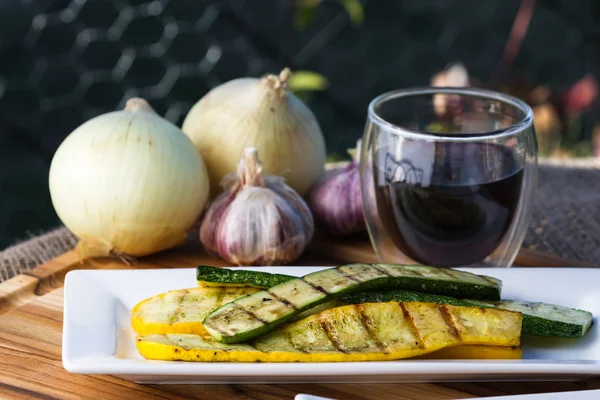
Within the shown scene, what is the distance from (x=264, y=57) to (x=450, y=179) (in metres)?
1.66

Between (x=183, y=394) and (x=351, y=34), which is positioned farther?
(x=351, y=34)

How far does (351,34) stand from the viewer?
2.68m

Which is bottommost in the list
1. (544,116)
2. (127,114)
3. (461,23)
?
(127,114)

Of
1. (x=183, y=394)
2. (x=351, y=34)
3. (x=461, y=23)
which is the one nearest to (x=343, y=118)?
(x=351, y=34)

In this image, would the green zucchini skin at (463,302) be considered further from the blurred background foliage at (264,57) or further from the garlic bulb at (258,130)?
the blurred background foliage at (264,57)

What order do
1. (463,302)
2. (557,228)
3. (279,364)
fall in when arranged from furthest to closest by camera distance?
(557,228), (463,302), (279,364)

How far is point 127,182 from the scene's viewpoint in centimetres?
107

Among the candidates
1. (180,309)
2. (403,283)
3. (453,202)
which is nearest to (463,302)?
(403,283)

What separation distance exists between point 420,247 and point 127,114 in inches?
17.9

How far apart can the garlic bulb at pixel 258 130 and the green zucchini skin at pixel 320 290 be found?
0.34 meters

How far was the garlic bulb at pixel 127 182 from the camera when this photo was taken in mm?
1074

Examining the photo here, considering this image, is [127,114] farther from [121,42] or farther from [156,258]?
[121,42]

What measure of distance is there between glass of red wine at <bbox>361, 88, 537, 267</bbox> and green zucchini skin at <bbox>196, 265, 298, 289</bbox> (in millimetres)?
229

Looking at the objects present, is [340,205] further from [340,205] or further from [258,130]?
[258,130]
